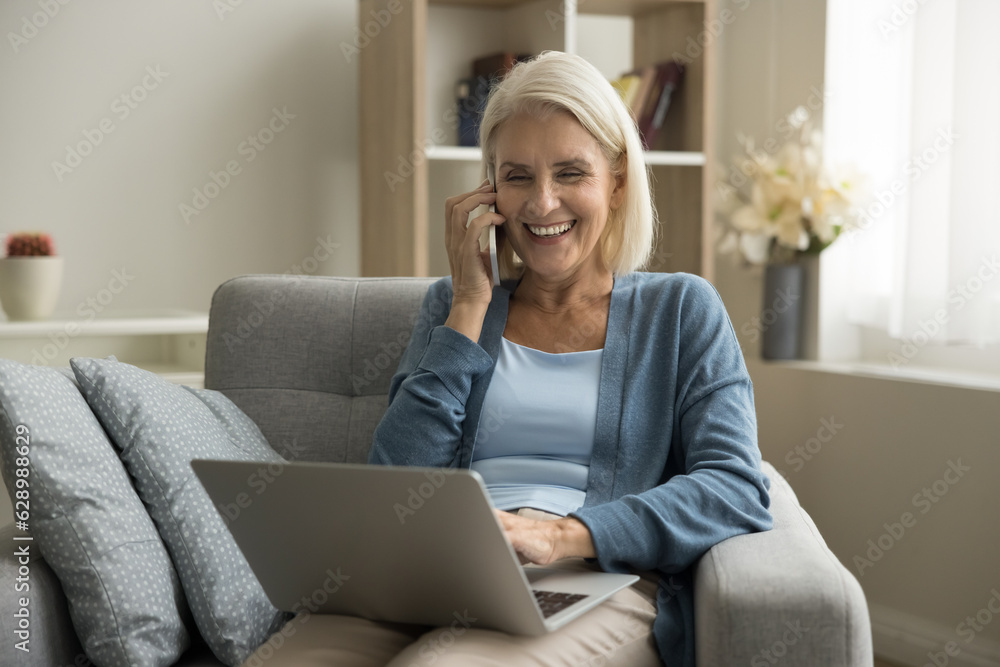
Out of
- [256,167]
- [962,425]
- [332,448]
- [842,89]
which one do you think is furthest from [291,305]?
[842,89]

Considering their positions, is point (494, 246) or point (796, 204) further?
point (796, 204)

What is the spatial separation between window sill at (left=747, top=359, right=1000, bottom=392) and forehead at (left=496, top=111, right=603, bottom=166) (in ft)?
3.91

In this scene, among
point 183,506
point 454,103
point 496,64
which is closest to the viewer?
point 183,506

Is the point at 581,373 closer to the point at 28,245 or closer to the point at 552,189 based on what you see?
the point at 552,189

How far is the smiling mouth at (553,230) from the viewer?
4.98ft

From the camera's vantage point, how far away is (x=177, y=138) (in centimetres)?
256

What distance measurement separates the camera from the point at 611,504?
1.26 meters

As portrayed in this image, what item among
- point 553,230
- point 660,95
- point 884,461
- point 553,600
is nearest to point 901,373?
point 884,461

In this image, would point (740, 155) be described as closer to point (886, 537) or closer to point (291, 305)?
point (886, 537)

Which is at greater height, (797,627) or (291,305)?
(291,305)

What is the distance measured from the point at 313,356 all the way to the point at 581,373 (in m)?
0.54

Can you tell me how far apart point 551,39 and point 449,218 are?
1.13m

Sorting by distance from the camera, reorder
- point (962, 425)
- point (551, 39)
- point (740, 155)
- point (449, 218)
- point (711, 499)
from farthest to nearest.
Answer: point (740, 155) < point (551, 39) < point (962, 425) < point (449, 218) < point (711, 499)

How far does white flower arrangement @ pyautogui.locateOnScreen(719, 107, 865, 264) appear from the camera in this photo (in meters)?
2.44
